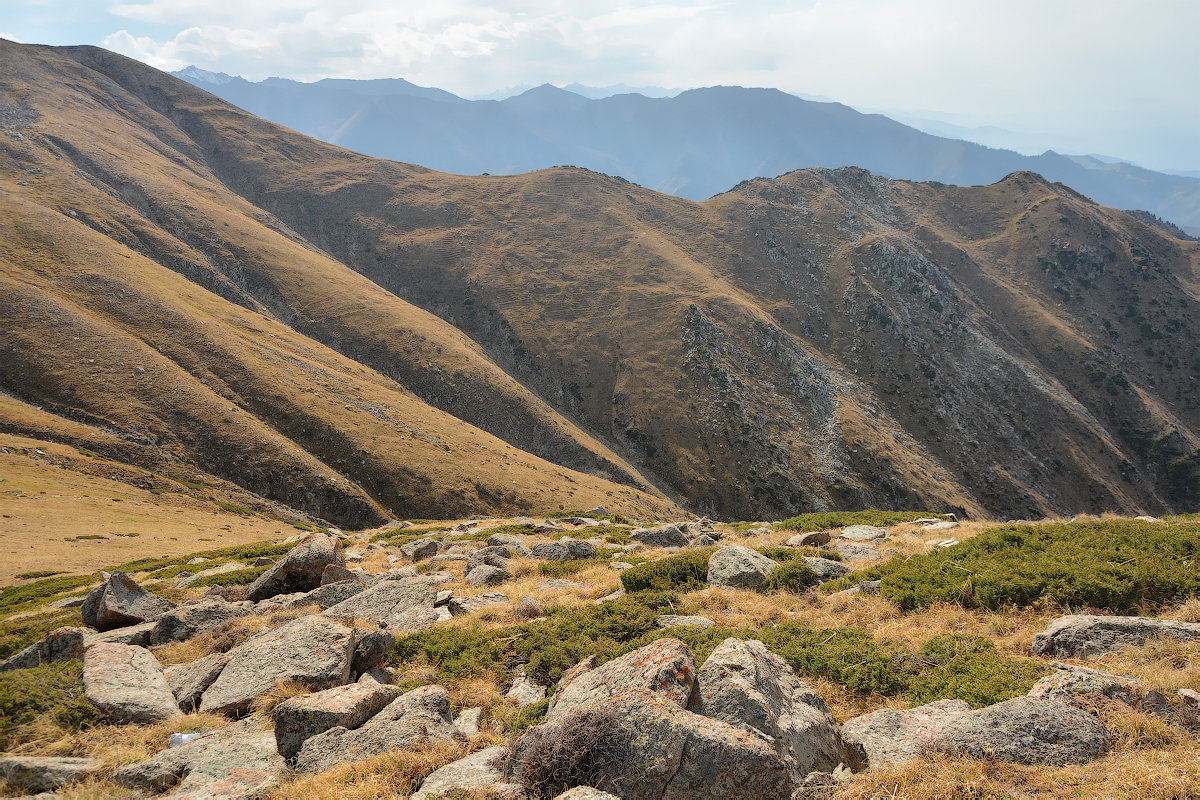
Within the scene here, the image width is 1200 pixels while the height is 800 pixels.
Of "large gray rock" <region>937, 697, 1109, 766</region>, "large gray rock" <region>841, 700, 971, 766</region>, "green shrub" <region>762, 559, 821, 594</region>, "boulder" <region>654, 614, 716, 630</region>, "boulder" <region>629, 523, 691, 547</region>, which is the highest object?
"large gray rock" <region>937, 697, 1109, 766</region>

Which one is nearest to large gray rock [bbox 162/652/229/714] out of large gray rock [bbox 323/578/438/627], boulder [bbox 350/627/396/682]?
boulder [bbox 350/627/396/682]

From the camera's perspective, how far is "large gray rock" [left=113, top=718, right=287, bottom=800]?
7.74m

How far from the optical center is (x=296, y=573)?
748 inches

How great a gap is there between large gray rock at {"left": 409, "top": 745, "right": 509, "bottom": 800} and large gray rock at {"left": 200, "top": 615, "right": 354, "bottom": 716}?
490 cm

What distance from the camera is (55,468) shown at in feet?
162

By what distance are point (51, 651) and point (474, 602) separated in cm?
1036

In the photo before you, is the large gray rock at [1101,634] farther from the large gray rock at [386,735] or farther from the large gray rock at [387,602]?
the large gray rock at [387,602]

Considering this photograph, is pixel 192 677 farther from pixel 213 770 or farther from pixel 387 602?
pixel 387 602

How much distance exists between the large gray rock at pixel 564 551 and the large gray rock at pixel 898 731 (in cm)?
1603

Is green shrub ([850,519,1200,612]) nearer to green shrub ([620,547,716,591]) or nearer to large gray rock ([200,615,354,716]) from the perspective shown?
green shrub ([620,547,716,591])

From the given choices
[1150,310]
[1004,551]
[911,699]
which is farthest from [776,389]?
[1150,310]

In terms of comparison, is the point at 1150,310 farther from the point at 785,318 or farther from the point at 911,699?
the point at 911,699

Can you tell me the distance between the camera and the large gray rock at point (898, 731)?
7605 millimetres

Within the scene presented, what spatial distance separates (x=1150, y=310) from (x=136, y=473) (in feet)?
825
